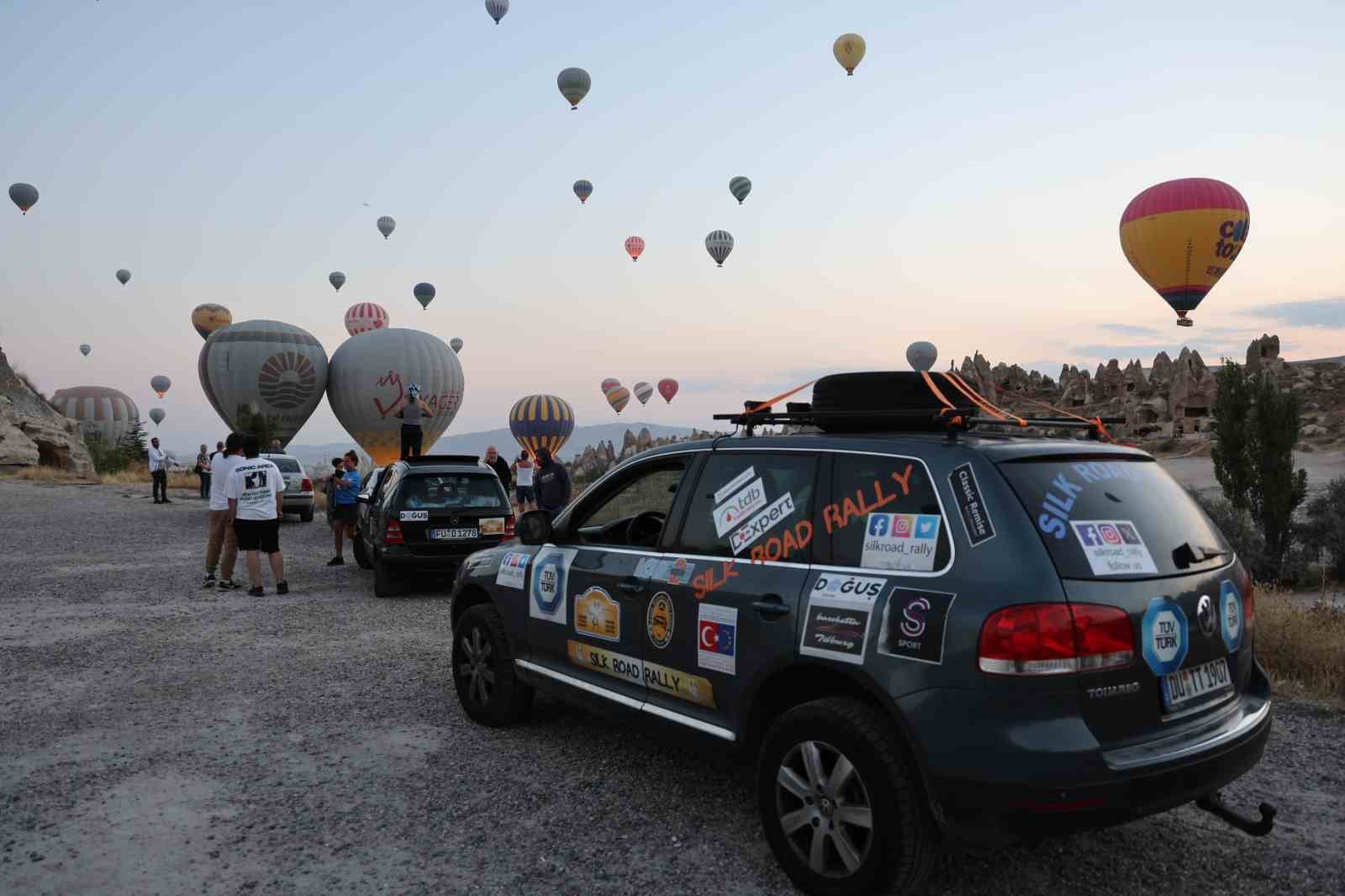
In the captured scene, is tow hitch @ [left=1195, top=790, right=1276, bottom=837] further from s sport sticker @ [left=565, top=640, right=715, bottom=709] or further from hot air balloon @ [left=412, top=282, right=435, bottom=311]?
hot air balloon @ [left=412, top=282, right=435, bottom=311]

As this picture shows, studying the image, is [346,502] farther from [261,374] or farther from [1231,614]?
[261,374]

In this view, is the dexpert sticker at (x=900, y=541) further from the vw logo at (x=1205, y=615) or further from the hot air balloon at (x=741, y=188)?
the hot air balloon at (x=741, y=188)

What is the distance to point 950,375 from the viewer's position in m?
4.37

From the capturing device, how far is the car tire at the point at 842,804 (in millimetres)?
2996

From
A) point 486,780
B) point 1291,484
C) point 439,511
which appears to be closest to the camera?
point 486,780

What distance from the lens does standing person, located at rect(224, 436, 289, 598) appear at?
9953mm

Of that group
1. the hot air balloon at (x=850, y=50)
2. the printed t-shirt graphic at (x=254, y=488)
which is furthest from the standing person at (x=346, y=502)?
the hot air balloon at (x=850, y=50)

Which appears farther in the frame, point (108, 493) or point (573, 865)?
point (108, 493)

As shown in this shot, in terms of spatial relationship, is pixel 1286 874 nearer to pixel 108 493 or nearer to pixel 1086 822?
pixel 1086 822

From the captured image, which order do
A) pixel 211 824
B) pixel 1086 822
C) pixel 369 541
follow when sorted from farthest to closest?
pixel 369 541 < pixel 211 824 < pixel 1086 822

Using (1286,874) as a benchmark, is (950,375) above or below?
above

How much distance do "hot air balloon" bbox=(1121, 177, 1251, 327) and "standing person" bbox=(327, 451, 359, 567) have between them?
26036 millimetres

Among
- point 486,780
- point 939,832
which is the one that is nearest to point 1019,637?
point 939,832

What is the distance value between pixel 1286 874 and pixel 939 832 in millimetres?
1639
